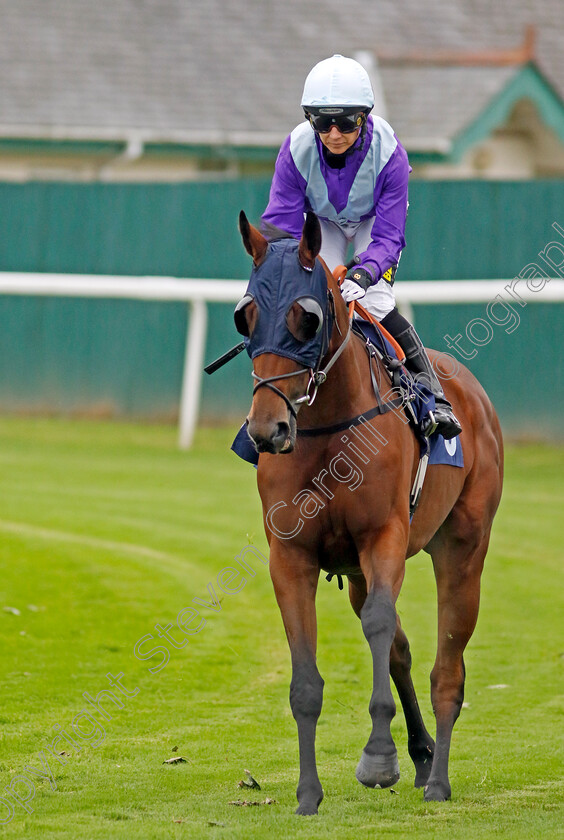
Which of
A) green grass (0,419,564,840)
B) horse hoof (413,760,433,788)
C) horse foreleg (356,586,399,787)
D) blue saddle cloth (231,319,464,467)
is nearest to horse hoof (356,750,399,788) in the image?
horse foreleg (356,586,399,787)

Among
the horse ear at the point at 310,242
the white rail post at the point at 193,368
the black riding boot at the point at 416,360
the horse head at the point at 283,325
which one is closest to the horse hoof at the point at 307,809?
the horse head at the point at 283,325

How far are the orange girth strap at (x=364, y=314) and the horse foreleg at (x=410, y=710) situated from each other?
3.94 ft

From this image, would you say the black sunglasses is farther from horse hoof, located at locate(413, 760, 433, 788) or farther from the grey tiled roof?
the grey tiled roof

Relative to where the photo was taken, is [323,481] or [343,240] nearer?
[323,481]

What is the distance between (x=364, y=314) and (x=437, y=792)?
6.46ft

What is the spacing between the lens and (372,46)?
21.6m

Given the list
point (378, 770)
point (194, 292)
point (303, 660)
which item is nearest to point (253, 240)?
point (303, 660)

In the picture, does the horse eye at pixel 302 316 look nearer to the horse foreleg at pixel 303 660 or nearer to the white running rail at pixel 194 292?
the horse foreleg at pixel 303 660

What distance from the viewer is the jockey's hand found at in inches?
222

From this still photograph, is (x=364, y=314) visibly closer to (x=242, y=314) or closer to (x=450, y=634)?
(x=242, y=314)

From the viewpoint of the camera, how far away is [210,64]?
20328mm

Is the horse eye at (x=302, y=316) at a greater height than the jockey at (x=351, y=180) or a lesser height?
lesser

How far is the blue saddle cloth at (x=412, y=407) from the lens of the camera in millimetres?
5957

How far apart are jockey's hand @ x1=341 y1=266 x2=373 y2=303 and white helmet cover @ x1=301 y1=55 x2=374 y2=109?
2.17ft
